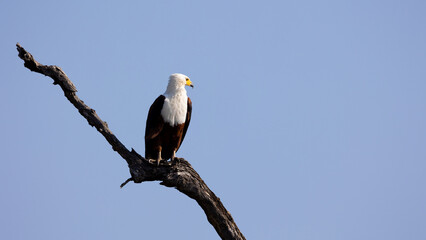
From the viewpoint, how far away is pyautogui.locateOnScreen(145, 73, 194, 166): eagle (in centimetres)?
726

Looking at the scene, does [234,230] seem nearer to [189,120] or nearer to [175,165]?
[175,165]

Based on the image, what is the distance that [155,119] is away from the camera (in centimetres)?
730

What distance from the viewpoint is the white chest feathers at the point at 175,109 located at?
23.7 ft

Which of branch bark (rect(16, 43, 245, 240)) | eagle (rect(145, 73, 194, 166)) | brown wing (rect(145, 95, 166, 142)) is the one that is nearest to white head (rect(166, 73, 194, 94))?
eagle (rect(145, 73, 194, 166))

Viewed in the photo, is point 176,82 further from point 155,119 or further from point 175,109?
point 155,119

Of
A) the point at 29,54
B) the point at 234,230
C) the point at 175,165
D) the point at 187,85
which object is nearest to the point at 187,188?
the point at 175,165

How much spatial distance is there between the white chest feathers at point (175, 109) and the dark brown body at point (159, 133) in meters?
0.06

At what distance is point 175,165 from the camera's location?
6.57 m

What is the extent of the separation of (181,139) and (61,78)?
2395mm

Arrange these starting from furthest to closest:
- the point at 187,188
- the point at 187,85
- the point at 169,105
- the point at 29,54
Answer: the point at 187,85 → the point at 169,105 → the point at 187,188 → the point at 29,54

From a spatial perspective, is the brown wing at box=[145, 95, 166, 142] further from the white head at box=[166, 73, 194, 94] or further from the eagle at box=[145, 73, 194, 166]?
the white head at box=[166, 73, 194, 94]

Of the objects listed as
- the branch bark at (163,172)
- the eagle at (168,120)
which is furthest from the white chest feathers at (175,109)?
the branch bark at (163,172)

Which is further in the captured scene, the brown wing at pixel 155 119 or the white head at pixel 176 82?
the white head at pixel 176 82

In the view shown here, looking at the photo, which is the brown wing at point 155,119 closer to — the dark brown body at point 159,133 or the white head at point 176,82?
the dark brown body at point 159,133
